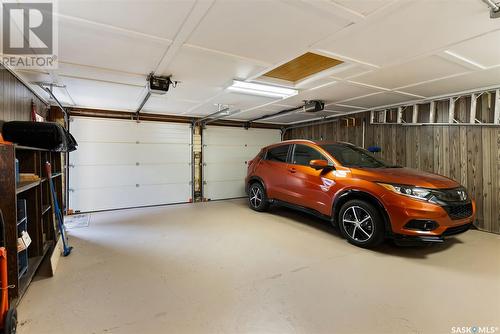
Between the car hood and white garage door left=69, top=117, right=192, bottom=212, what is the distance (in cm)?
449

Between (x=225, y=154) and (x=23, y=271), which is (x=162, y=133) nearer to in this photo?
(x=225, y=154)

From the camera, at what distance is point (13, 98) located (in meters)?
2.83

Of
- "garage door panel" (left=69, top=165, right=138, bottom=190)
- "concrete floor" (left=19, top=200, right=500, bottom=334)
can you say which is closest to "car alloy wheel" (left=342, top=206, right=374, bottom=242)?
"concrete floor" (left=19, top=200, right=500, bottom=334)

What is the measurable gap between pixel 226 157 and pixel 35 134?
4.59 m

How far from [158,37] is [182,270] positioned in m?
2.32

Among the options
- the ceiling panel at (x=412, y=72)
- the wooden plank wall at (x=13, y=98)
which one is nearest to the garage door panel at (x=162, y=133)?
the wooden plank wall at (x=13, y=98)

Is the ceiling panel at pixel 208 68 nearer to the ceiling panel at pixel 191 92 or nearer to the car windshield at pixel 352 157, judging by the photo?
the ceiling panel at pixel 191 92

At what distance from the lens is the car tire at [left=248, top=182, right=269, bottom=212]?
500 centimetres

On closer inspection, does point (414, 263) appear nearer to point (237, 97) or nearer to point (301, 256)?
point (301, 256)

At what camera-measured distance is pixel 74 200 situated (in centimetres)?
509

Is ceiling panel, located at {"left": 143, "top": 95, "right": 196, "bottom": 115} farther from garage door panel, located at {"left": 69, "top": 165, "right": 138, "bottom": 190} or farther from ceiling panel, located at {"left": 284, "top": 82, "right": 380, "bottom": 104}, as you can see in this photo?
ceiling panel, located at {"left": 284, "top": 82, "right": 380, "bottom": 104}

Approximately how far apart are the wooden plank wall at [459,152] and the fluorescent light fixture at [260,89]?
2405mm

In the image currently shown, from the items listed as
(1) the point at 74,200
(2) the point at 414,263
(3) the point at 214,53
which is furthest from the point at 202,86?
(1) the point at 74,200

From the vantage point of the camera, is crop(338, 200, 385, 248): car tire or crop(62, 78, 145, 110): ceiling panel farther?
crop(62, 78, 145, 110): ceiling panel
